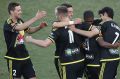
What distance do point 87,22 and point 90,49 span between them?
68cm

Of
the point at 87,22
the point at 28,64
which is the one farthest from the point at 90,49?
the point at 28,64

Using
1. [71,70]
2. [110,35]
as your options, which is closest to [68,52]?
[71,70]

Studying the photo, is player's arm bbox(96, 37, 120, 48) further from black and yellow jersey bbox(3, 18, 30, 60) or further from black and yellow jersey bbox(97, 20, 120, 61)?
black and yellow jersey bbox(3, 18, 30, 60)

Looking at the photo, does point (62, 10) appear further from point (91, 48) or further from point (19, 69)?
point (19, 69)

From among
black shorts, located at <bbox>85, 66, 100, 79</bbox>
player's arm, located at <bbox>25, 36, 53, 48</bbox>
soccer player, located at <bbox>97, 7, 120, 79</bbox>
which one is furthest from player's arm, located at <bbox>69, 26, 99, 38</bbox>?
black shorts, located at <bbox>85, 66, 100, 79</bbox>

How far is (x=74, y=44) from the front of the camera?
1288cm

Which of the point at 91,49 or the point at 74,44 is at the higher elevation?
the point at 74,44

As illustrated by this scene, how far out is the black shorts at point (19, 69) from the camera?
45.4ft

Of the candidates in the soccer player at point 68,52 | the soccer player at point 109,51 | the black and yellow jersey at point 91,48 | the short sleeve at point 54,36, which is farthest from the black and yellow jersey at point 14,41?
the soccer player at point 109,51

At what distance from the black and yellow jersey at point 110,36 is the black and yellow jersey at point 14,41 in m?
2.10

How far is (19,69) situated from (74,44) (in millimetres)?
1813

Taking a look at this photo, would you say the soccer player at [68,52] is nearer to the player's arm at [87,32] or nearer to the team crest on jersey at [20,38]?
the player's arm at [87,32]

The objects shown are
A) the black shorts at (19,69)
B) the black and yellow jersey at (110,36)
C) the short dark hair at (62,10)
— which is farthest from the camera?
the black shorts at (19,69)

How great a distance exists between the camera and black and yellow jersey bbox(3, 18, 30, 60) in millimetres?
13630
